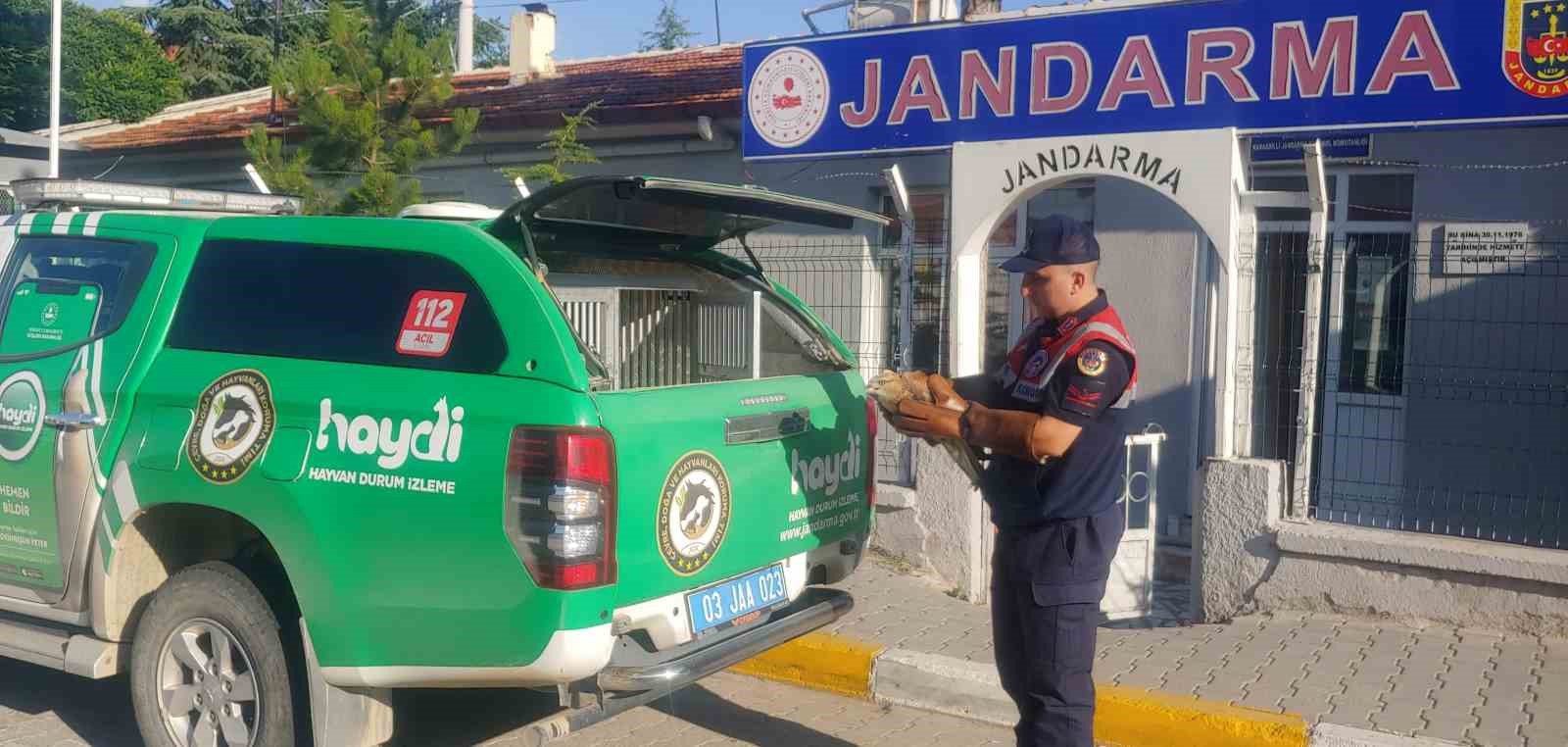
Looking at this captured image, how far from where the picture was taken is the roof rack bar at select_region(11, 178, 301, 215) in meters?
5.18

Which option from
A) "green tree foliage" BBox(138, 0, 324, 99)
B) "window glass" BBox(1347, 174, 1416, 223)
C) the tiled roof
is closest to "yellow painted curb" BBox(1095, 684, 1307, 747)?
"window glass" BBox(1347, 174, 1416, 223)

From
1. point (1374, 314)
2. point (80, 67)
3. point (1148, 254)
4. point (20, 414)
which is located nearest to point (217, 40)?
point (80, 67)

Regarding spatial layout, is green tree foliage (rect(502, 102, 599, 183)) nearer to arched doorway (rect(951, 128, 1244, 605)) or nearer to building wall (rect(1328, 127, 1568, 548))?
arched doorway (rect(951, 128, 1244, 605))

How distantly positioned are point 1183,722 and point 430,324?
312 cm

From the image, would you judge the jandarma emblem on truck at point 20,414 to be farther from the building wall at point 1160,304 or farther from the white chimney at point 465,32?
the white chimney at point 465,32

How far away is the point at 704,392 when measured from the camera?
4.09 meters

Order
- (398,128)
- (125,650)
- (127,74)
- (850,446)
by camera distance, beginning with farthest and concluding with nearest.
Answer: (127,74) → (398,128) → (850,446) → (125,650)

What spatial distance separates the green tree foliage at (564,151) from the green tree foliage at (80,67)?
42.5ft

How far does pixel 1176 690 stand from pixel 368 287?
351 cm

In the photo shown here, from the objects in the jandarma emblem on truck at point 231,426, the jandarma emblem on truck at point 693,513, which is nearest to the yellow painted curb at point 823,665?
the jandarma emblem on truck at point 693,513

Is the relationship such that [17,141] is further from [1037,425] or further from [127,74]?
[1037,425]

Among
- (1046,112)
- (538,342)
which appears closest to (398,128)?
(1046,112)

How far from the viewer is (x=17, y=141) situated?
12.9m

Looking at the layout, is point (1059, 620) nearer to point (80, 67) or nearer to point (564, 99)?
point (564, 99)
